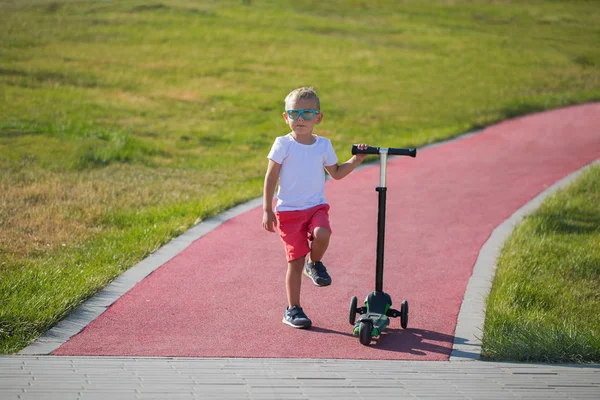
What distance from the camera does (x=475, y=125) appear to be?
59.5 ft

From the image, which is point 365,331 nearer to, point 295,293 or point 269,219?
point 295,293

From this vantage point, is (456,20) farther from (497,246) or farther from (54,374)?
(54,374)

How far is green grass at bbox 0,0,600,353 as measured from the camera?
29.0 feet

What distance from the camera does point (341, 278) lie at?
767 centimetres

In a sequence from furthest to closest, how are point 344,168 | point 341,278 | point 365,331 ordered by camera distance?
point 341,278
point 344,168
point 365,331

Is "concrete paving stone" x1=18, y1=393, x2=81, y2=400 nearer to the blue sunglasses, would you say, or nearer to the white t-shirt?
the white t-shirt

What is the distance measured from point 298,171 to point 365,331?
1230 millimetres

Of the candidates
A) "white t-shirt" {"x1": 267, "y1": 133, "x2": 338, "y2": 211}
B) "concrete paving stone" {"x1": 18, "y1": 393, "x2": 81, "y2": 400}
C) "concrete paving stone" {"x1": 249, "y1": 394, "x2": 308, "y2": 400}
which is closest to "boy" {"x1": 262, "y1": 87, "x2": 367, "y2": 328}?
"white t-shirt" {"x1": 267, "y1": 133, "x2": 338, "y2": 211}

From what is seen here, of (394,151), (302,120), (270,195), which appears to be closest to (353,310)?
(270,195)

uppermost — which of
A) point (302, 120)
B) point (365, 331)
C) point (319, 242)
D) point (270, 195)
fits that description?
point (302, 120)

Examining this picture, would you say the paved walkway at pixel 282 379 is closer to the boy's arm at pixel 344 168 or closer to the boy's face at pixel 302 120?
the boy's arm at pixel 344 168

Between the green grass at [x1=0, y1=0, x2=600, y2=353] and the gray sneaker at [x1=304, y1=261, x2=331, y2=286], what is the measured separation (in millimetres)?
1781

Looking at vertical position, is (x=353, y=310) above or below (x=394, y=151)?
below

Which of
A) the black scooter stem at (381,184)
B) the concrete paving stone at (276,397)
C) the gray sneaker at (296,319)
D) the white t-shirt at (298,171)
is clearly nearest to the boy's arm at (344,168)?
the white t-shirt at (298,171)
